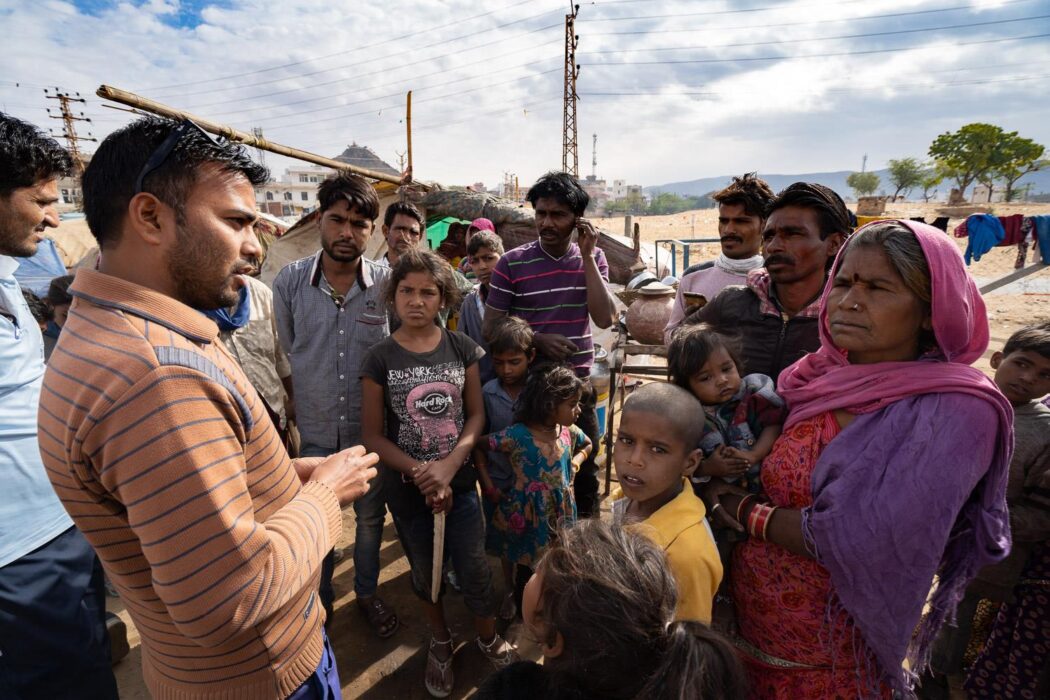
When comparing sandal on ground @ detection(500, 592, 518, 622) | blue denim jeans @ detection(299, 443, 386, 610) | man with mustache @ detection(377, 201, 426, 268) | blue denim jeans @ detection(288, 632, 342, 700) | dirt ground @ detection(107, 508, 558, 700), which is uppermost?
man with mustache @ detection(377, 201, 426, 268)

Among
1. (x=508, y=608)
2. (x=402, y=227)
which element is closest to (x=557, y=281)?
(x=402, y=227)

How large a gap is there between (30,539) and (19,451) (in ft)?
1.00

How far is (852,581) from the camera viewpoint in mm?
1328

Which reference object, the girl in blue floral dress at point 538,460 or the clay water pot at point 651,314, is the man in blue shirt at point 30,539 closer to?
the girl in blue floral dress at point 538,460

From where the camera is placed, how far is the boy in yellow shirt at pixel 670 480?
141 centimetres

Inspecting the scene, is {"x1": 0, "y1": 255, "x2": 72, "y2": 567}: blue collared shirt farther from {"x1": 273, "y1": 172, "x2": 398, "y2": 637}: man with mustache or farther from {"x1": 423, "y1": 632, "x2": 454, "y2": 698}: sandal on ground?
{"x1": 423, "y1": 632, "x2": 454, "y2": 698}: sandal on ground

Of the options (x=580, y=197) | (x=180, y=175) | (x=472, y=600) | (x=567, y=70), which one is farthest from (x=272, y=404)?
(x=567, y=70)

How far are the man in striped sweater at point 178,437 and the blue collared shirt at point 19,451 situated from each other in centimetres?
80

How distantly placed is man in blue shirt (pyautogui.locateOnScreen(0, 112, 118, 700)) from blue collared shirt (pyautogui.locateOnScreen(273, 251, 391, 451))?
3.19 feet

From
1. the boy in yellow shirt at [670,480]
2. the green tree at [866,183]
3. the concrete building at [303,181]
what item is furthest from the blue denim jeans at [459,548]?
the green tree at [866,183]

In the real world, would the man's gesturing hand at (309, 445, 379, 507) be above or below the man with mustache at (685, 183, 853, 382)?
below

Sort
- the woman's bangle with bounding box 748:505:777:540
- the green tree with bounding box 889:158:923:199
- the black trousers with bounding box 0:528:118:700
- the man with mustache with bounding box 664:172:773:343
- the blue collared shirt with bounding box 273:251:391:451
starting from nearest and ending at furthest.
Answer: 1. the woman's bangle with bounding box 748:505:777:540
2. the black trousers with bounding box 0:528:118:700
3. the blue collared shirt with bounding box 273:251:391:451
4. the man with mustache with bounding box 664:172:773:343
5. the green tree with bounding box 889:158:923:199

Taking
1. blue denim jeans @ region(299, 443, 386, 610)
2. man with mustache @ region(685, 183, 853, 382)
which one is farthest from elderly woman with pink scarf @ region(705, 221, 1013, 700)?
blue denim jeans @ region(299, 443, 386, 610)

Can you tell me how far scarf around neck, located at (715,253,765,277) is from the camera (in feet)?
9.48
